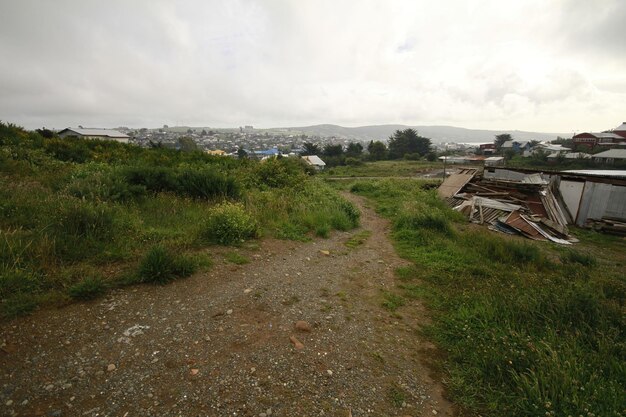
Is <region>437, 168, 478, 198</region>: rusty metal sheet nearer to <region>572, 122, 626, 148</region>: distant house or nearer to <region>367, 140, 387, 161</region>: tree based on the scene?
<region>367, 140, 387, 161</region>: tree

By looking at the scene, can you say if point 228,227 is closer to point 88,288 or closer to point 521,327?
point 88,288

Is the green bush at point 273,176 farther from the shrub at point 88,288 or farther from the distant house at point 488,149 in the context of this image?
the distant house at point 488,149

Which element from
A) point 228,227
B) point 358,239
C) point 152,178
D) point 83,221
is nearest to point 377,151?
point 358,239

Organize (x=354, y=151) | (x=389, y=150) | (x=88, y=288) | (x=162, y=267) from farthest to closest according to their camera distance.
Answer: (x=389, y=150) → (x=354, y=151) → (x=162, y=267) → (x=88, y=288)

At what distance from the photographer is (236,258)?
18.0 ft

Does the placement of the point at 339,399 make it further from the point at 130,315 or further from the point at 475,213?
the point at 475,213

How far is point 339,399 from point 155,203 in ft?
23.3

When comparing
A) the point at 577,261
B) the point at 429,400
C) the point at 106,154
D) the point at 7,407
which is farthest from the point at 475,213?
the point at 106,154

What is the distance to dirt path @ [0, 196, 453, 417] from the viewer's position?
97.4 inches

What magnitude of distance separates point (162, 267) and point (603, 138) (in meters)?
86.8

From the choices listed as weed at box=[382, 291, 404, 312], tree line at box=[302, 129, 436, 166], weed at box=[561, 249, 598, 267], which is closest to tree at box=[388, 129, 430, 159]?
tree line at box=[302, 129, 436, 166]

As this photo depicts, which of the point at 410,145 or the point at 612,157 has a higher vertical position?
the point at 410,145

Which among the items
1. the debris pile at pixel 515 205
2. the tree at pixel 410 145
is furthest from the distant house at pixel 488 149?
the debris pile at pixel 515 205

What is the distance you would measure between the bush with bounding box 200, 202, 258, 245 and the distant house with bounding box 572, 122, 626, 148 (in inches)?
3224
